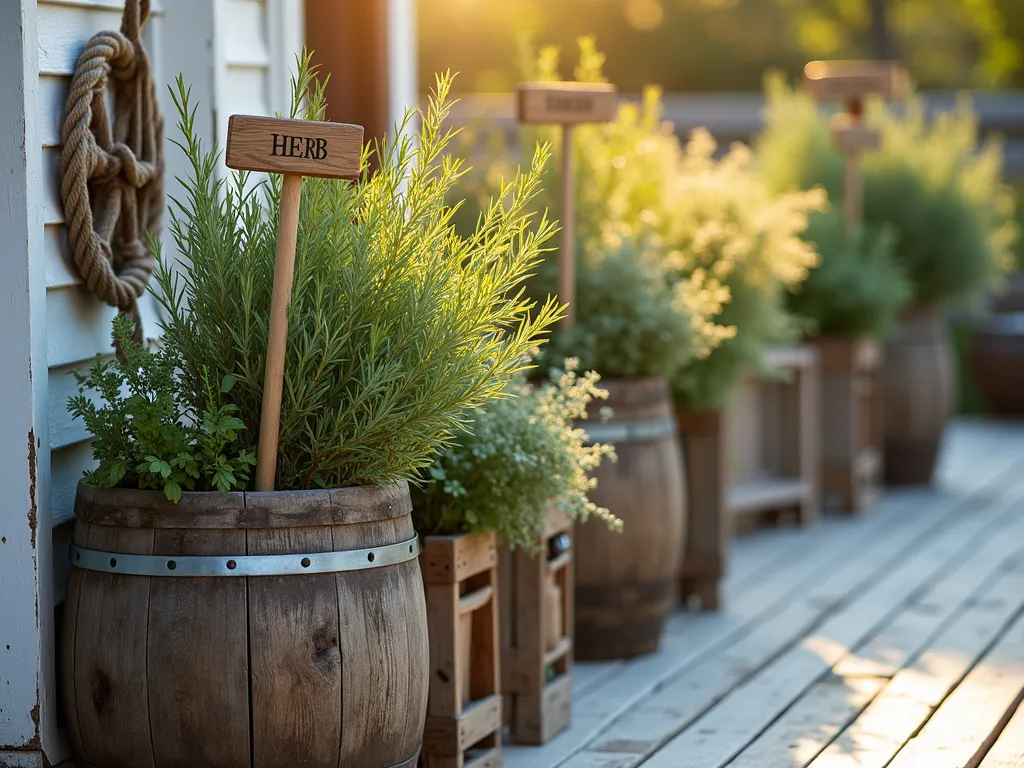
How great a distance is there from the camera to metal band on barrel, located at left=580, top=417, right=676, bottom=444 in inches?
149

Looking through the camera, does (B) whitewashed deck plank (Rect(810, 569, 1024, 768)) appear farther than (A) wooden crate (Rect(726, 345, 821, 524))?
No

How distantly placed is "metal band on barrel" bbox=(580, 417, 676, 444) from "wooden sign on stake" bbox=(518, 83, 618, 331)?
0.89 ft

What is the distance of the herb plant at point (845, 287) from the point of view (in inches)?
245

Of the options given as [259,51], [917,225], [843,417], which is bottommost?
[843,417]

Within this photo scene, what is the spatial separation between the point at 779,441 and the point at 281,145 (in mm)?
3938

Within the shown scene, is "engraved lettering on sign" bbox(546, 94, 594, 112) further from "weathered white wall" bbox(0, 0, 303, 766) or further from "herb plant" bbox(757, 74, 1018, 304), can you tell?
"herb plant" bbox(757, 74, 1018, 304)

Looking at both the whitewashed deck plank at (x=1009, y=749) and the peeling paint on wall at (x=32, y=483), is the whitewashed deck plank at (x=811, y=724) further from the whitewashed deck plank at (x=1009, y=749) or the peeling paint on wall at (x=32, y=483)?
the peeling paint on wall at (x=32, y=483)

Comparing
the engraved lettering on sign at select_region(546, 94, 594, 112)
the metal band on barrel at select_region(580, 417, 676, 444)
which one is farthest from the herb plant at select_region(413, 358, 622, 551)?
the engraved lettering on sign at select_region(546, 94, 594, 112)

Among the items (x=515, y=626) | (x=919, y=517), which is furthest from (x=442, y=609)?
(x=919, y=517)

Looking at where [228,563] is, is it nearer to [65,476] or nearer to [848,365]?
[65,476]

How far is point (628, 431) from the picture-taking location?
3848mm

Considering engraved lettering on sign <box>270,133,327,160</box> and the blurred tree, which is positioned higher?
the blurred tree

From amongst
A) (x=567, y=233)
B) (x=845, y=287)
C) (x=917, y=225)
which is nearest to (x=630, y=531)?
(x=567, y=233)

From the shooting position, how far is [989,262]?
6887mm
